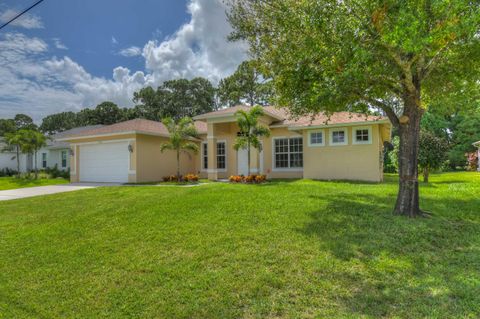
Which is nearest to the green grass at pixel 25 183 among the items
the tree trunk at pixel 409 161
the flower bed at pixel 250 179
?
the flower bed at pixel 250 179

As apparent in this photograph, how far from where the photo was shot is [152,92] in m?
43.4

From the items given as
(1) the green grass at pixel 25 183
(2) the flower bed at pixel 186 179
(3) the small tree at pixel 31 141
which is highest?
(3) the small tree at pixel 31 141

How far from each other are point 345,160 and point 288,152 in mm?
3275

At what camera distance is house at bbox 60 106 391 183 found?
14664 millimetres

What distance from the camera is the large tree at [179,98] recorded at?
139ft

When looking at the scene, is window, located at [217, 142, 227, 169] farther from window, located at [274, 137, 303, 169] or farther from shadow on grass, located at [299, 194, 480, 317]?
shadow on grass, located at [299, 194, 480, 317]

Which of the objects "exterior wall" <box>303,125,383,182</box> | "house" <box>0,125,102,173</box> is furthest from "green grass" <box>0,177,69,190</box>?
"exterior wall" <box>303,125,383,182</box>

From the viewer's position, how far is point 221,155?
63.1 feet

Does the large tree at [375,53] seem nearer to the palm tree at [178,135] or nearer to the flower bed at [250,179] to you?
the flower bed at [250,179]

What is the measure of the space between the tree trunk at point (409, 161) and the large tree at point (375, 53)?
0.07 ft

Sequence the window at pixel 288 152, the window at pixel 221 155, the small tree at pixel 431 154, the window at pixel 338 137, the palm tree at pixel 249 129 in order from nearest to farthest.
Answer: the palm tree at pixel 249 129 < the window at pixel 338 137 < the small tree at pixel 431 154 < the window at pixel 288 152 < the window at pixel 221 155

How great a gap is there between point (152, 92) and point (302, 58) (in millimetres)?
39194

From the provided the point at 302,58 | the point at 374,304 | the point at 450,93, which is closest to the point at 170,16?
the point at 302,58

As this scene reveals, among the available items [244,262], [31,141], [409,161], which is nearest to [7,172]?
[31,141]
